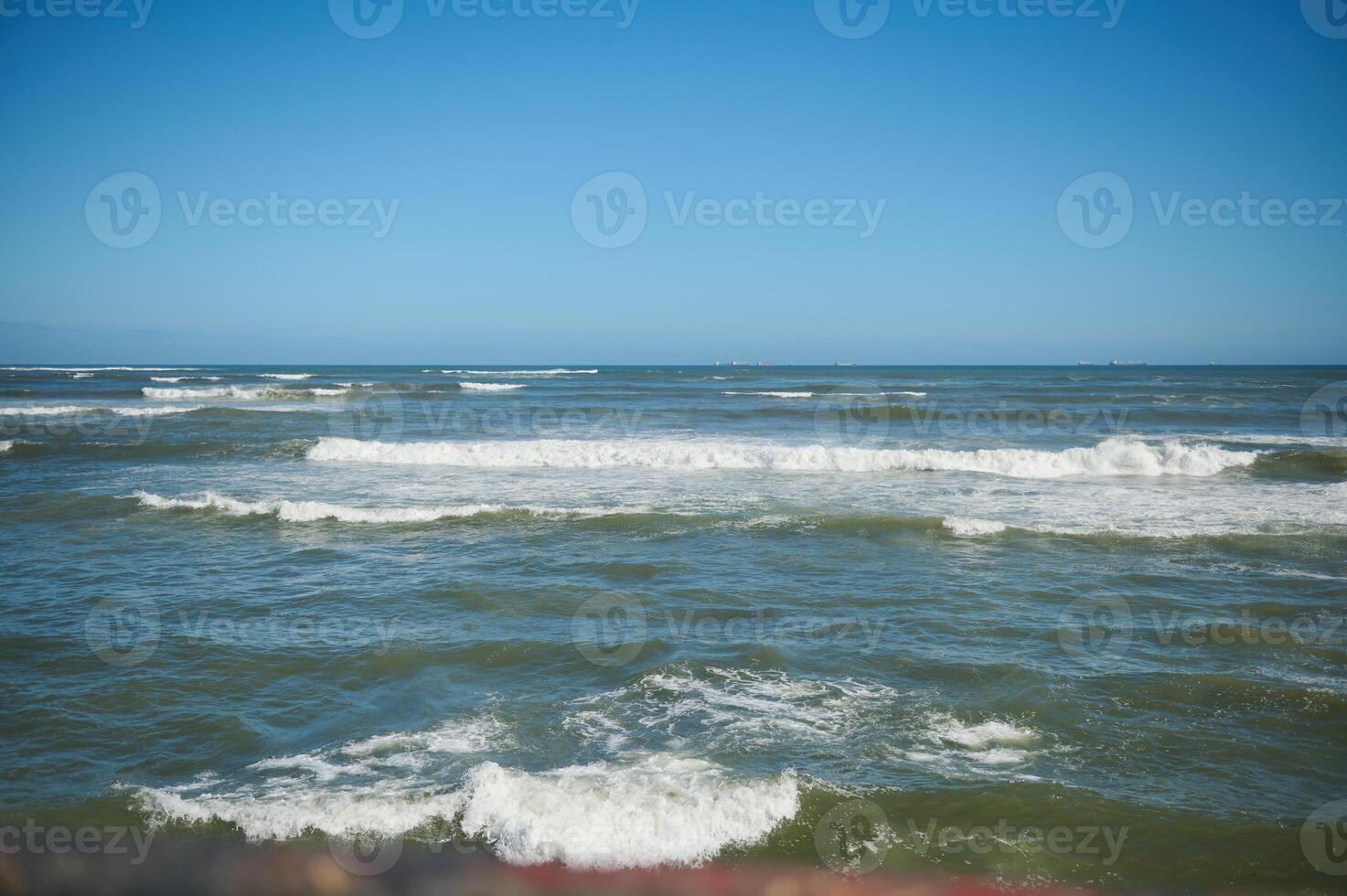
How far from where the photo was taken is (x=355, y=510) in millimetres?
12430

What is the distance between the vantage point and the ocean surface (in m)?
4.22

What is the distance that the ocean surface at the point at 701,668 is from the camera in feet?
13.8

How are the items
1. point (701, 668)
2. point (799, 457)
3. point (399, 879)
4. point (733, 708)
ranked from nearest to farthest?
point (399, 879) < point (733, 708) < point (701, 668) < point (799, 457)

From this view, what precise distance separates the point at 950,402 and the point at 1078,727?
116 feet

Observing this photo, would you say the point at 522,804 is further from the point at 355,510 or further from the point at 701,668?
the point at 355,510

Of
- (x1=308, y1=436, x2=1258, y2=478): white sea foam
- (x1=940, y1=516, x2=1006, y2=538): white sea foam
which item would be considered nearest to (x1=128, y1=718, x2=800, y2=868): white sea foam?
(x1=940, y1=516, x2=1006, y2=538): white sea foam

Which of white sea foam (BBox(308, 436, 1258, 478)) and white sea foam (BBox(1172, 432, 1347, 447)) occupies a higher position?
white sea foam (BBox(1172, 432, 1347, 447))

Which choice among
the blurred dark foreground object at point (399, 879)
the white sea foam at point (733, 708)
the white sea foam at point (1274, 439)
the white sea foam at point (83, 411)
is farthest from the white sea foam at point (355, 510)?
the white sea foam at point (83, 411)

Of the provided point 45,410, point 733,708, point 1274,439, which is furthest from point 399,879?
point 45,410

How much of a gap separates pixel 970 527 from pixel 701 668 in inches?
255

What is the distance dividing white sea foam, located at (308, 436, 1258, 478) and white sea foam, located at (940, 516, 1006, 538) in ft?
18.6

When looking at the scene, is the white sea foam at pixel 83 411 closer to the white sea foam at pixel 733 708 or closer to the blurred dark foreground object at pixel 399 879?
the blurred dark foreground object at pixel 399 879

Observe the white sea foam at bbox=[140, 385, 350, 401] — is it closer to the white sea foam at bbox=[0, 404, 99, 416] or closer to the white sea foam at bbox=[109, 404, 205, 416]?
the white sea foam at bbox=[0, 404, 99, 416]

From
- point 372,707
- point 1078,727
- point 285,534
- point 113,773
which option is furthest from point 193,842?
point 285,534
